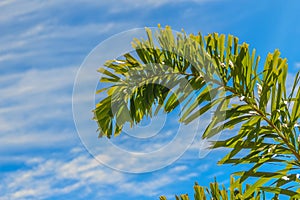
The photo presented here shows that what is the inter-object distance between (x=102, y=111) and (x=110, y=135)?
0.18m

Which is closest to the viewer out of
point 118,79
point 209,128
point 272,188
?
point 272,188

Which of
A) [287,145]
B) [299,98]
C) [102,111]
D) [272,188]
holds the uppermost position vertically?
[102,111]

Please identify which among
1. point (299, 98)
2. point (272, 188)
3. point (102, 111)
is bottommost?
point (272, 188)

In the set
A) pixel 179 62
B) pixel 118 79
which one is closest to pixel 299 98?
pixel 179 62

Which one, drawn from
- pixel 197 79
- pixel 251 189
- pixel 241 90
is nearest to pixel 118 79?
pixel 197 79

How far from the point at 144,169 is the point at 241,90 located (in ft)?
3.08

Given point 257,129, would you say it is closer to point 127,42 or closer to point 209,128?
point 209,128

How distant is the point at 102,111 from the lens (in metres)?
3.41

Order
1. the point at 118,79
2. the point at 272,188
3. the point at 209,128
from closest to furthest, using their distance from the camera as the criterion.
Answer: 1. the point at 272,188
2. the point at 209,128
3. the point at 118,79

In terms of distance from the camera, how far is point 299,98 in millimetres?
3059

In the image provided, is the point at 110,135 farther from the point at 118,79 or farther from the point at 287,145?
the point at 287,145

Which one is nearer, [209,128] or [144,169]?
[209,128]

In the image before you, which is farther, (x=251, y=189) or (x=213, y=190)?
(x=213, y=190)

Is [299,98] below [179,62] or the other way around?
below
